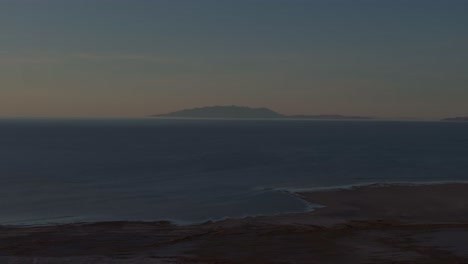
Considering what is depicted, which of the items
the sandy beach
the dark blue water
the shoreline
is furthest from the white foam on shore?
the sandy beach

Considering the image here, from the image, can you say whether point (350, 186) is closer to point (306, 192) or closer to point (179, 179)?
point (306, 192)

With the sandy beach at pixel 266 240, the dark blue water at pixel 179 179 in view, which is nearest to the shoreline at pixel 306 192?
the dark blue water at pixel 179 179

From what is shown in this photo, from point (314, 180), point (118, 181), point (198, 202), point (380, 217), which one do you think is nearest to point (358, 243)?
point (380, 217)

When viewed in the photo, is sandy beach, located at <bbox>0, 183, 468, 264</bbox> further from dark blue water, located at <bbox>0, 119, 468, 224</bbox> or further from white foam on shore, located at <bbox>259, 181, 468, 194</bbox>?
white foam on shore, located at <bbox>259, 181, 468, 194</bbox>

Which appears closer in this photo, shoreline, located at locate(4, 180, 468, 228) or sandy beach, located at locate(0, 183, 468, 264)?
sandy beach, located at locate(0, 183, 468, 264)

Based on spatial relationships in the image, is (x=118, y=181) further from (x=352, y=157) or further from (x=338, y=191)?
(x=352, y=157)

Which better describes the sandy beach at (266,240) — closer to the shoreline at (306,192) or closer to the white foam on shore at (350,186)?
the shoreline at (306,192)

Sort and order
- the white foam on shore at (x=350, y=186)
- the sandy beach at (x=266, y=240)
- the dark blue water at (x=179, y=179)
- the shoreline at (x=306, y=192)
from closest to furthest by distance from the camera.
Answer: the sandy beach at (x=266, y=240)
the shoreline at (x=306, y=192)
the dark blue water at (x=179, y=179)
the white foam on shore at (x=350, y=186)

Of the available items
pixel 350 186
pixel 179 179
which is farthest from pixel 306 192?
pixel 179 179
